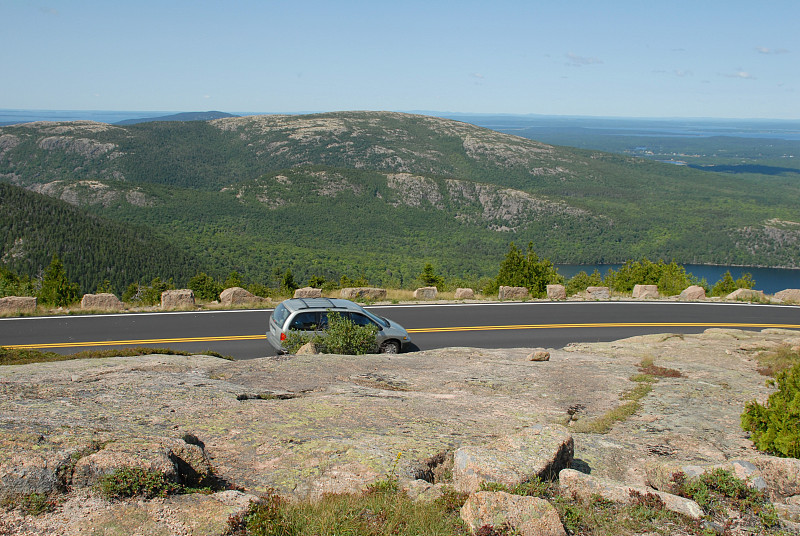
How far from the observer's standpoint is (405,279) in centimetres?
10912

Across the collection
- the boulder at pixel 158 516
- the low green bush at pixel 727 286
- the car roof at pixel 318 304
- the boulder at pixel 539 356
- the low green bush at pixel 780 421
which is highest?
the boulder at pixel 158 516

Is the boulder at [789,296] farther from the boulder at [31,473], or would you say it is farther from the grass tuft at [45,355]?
the boulder at [31,473]

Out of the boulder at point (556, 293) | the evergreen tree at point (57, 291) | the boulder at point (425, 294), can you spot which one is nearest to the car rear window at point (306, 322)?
the boulder at point (425, 294)

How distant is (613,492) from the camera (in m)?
5.75

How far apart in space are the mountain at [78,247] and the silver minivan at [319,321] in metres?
78.1

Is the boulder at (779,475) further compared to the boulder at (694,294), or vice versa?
the boulder at (694,294)

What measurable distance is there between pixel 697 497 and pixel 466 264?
12545 centimetres

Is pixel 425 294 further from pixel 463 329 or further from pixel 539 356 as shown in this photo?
pixel 539 356

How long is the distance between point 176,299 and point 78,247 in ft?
262

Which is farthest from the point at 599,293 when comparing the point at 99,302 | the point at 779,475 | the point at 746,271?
the point at 746,271

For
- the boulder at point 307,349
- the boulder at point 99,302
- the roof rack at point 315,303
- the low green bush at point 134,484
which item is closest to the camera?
the low green bush at point 134,484

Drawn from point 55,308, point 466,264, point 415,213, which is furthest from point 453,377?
point 415,213

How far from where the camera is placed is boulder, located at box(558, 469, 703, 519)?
556cm

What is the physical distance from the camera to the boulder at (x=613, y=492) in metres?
5.56
